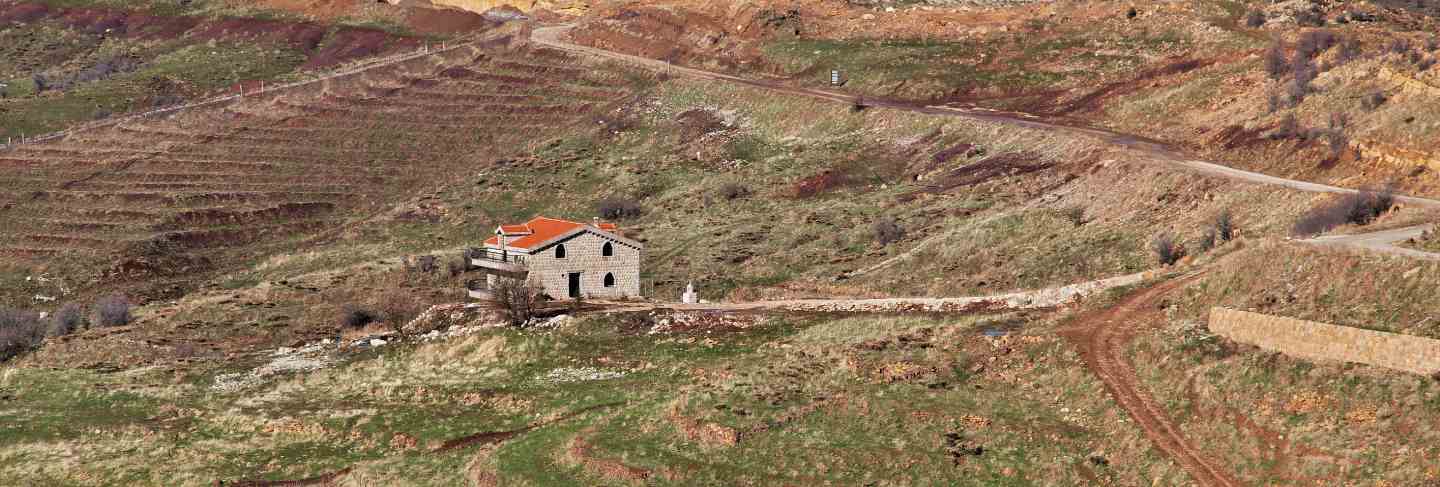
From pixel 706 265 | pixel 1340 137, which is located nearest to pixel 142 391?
pixel 706 265

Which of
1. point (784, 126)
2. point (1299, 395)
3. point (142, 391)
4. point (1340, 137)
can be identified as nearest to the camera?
point (1299, 395)

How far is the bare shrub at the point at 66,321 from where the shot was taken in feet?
228

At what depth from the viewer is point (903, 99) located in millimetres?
95812

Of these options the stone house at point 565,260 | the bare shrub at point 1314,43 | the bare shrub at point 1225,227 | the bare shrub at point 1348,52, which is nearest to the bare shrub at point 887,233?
the stone house at point 565,260

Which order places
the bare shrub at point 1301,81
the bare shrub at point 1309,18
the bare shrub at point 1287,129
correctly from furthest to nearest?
the bare shrub at point 1309,18
the bare shrub at point 1301,81
the bare shrub at point 1287,129

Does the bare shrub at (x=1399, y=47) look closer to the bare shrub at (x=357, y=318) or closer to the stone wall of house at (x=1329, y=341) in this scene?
the stone wall of house at (x=1329, y=341)

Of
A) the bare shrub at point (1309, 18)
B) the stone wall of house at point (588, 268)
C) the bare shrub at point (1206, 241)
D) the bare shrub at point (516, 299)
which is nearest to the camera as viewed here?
the bare shrub at point (1206, 241)

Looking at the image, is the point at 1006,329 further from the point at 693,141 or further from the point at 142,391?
the point at 693,141

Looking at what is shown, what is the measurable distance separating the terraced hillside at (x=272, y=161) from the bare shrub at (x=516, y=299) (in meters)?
30.7

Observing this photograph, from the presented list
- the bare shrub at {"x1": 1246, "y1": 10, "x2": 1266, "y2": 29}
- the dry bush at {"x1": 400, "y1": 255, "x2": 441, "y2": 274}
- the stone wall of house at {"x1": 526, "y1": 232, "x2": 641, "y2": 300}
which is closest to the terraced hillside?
the dry bush at {"x1": 400, "y1": 255, "x2": 441, "y2": 274}

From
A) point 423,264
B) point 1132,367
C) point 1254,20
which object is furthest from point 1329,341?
point 1254,20

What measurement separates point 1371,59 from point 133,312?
5483 centimetres

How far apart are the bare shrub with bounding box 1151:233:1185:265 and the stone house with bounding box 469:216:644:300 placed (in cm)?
1975

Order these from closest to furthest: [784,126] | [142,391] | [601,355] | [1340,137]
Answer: [601,355]
[142,391]
[1340,137]
[784,126]
